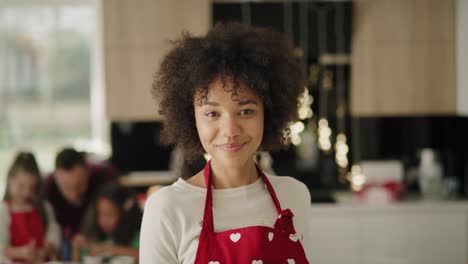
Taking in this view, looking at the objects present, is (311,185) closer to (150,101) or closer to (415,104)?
(415,104)

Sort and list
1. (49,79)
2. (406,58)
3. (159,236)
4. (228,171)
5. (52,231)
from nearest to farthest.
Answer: (159,236), (228,171), (52,231), (406,58), (49,79)

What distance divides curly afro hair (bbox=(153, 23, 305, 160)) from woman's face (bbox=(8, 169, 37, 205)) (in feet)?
4.99

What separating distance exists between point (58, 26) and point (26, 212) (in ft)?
7.10

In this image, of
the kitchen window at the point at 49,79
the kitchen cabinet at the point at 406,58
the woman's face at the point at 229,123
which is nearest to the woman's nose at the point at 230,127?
the woman's face at the point at 229,123

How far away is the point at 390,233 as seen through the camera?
3990 mm

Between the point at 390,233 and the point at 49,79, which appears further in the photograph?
the point at 49,79

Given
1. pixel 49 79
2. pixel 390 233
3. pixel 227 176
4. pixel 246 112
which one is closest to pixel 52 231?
pixel 227 176

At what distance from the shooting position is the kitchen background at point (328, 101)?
13.1ft

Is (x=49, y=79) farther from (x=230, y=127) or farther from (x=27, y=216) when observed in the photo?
(x=230, y=127)

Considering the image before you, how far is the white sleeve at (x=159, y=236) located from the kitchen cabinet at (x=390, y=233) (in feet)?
9.47

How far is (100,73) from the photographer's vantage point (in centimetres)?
438

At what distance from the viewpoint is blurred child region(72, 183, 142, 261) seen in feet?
8.55

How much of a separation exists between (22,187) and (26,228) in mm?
188

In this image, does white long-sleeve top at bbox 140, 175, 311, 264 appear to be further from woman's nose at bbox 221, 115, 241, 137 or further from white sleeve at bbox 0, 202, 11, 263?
white sleeve at bbox 0, 202, 11, 263
